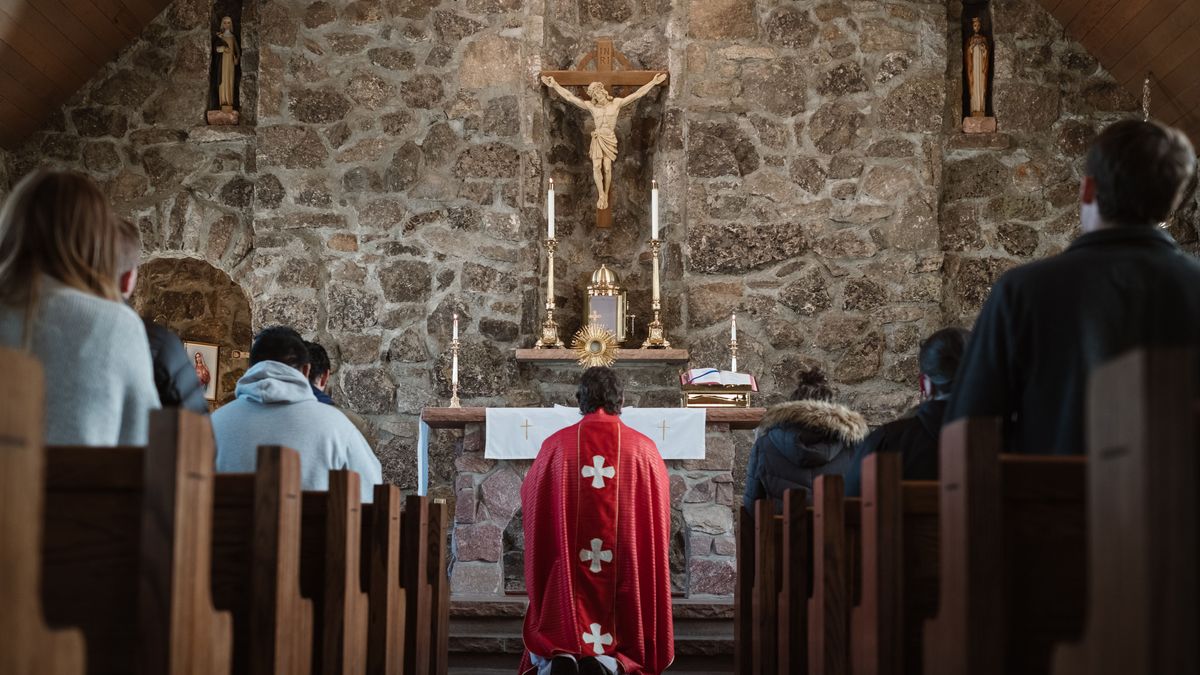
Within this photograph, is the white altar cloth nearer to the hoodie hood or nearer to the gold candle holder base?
the gold candle holder base

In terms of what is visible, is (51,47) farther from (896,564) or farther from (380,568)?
(896,564)

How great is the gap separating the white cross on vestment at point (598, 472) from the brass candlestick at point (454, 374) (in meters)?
1.76

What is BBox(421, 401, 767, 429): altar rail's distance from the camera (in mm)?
6293

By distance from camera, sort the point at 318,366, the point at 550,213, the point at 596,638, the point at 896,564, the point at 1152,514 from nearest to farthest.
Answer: the point at 1152,514, the point at 896,564, the point at 318,366, the point at 596,638, the point at 550,213

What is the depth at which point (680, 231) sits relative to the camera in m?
7.77

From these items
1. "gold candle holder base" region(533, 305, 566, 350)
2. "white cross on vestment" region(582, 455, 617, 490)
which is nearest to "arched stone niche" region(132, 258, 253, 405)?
"gold candle holder base" region(533, 305, 566, 350)

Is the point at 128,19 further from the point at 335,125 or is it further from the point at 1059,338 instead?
the point at 1059,338

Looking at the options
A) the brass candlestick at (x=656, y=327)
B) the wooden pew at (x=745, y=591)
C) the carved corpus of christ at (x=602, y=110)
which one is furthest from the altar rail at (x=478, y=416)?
the carved corpus of christ at (x=602, y=110)

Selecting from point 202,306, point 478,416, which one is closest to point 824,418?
point 478,416

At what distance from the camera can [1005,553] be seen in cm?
162

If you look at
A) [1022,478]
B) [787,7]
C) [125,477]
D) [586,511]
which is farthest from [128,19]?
[1022,478]

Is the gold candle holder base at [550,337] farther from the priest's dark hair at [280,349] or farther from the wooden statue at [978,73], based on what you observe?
the priest's dark hair at [280,349]

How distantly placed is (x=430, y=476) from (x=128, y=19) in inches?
133

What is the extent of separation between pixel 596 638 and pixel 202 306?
5.70 m
